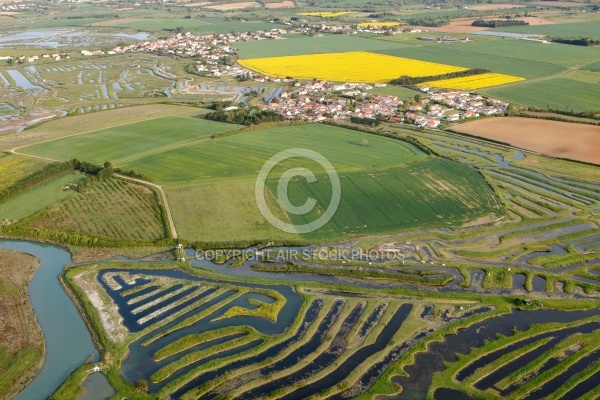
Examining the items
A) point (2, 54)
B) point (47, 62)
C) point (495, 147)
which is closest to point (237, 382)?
point (495, 147)

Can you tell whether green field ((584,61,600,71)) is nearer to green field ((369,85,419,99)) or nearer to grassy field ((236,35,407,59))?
green field ((369,85,419,99))

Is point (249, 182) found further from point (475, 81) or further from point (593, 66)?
point (593, 66)

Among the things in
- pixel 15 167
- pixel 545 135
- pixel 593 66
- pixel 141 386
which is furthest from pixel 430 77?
pixel 141 386

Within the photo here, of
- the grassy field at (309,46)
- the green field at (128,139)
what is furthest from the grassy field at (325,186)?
the grassy field at (309,46)

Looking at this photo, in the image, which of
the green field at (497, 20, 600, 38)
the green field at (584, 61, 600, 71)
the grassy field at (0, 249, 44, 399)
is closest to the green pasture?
the green field at (584, 61, 600, 71)

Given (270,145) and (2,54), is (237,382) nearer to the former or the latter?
(270,145)

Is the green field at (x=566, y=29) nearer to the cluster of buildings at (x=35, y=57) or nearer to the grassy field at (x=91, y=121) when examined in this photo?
the grassy field at (x=91, y=121)
